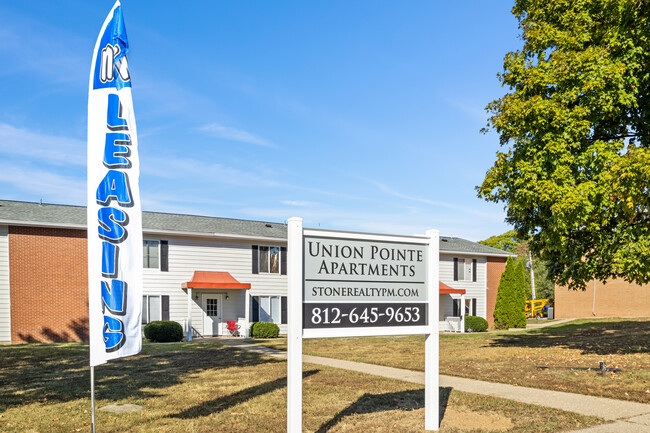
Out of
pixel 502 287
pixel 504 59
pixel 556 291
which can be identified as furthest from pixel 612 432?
pixel 556 291

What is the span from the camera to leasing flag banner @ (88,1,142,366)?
22.5ft

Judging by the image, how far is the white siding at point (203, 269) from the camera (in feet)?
83.6

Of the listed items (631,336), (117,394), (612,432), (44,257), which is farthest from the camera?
(44,257)

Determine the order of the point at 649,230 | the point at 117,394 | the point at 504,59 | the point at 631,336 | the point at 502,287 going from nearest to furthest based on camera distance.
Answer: the point at 117,394, the point at 649,230, the point at 504,59, the point at 631,336, the point at 502,287

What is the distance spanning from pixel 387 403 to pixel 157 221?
19682 millimetres

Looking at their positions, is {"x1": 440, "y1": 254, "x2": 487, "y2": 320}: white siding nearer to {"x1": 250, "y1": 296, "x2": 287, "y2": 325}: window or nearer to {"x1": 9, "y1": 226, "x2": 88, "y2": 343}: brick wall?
{"x1": 250, "y1": 296, "x2": 287, "y2": 325}: window

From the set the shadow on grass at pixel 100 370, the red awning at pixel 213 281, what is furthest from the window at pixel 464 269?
the shadow on grass at pixel 100 370

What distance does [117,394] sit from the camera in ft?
32.7

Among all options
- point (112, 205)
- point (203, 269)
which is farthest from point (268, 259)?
point (112, 205)

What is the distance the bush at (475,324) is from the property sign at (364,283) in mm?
25156

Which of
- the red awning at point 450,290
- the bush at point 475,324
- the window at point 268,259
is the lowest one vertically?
the bush at point 475,324

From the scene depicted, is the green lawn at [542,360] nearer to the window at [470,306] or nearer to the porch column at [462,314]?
the porch column at [462,314]

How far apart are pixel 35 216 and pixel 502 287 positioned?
81.0 ft

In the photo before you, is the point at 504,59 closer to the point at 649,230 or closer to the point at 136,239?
the point at 649,230
